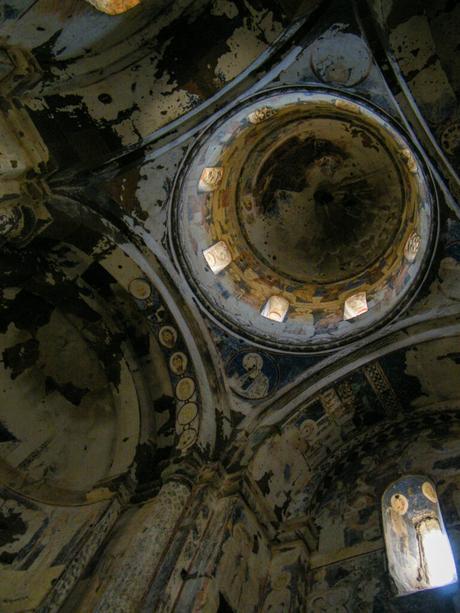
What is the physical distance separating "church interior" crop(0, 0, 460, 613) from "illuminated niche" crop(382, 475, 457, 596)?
4cm

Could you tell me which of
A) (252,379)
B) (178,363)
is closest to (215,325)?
(178,363)

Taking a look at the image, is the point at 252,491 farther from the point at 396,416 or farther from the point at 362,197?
the point at 362,197

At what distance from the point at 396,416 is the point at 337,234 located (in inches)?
160

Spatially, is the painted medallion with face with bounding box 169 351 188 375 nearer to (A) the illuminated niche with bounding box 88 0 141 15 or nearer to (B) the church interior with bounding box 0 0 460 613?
(B) the church interior with bounding box 0 0 460 613

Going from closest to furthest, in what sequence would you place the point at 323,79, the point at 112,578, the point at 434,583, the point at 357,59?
the point at 112,578, the point at 434,583, the point at 357,59, the point at 323,79

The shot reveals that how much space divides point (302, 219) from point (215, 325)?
3.61m

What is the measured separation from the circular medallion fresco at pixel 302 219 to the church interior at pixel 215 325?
0.20ft

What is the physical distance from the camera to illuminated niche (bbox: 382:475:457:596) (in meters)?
6.61

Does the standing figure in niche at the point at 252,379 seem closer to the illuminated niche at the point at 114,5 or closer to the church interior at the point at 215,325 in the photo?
the church interior at the point at 215,325

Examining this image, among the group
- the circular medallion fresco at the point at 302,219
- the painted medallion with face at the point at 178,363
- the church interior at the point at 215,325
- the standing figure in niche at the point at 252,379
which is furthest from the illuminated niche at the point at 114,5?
the standing figure in niche at the point at 252,379

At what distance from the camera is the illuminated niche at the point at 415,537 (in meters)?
6.61

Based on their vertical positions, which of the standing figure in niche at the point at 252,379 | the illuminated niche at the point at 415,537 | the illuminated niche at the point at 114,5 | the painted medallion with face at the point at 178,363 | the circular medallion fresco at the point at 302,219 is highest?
the circular medallion fresco at the point at 302,219

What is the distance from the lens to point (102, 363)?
30.3 feet

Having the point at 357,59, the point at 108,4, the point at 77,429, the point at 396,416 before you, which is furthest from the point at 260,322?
the point at 108,4
